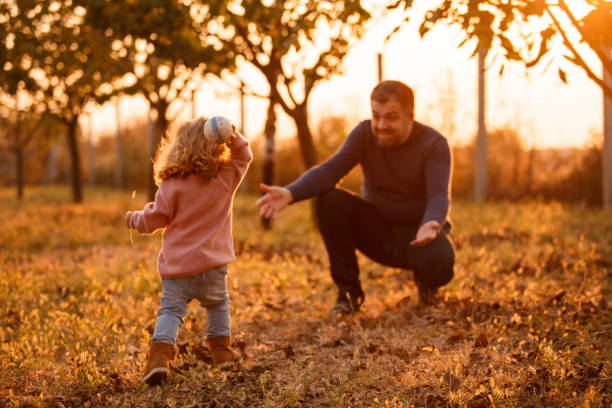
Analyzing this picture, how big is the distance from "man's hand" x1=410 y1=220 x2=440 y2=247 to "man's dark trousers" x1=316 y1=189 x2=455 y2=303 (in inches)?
19.6

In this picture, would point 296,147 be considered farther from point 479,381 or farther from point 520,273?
point 479,381

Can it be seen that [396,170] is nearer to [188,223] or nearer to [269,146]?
[188,223]

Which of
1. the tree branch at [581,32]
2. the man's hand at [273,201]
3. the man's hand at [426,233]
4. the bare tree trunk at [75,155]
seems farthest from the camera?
the bare tree trunk at [75,155]

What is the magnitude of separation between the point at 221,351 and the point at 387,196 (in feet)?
6.04

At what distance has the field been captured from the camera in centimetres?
282

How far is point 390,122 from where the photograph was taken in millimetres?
4047

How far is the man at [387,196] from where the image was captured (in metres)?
4.03

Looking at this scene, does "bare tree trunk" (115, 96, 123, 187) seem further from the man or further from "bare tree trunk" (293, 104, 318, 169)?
the man

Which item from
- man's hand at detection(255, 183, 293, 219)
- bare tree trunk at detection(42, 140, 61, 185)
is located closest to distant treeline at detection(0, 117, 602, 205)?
man's hand at detection(255, 183, 293, 219)

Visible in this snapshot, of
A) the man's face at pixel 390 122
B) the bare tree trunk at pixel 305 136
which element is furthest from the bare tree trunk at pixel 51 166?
the man's face at pixel 390 122

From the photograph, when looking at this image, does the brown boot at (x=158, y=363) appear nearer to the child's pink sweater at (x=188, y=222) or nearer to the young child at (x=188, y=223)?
the young child at (x=188, y=223)

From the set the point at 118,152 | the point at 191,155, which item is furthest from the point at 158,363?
the point at 118,152

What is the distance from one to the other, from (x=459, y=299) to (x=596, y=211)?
6.19 m

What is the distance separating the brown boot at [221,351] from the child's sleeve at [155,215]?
0.73m
